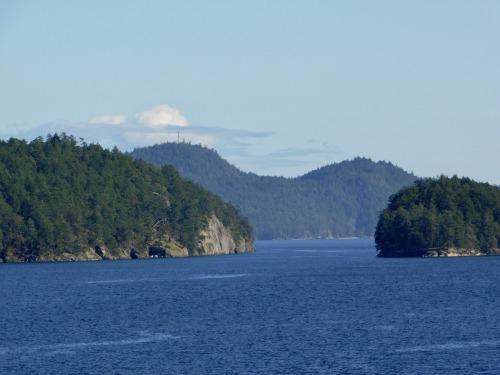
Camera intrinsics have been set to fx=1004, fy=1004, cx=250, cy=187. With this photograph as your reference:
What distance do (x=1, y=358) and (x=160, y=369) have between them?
13302 mm

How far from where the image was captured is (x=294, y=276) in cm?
17250

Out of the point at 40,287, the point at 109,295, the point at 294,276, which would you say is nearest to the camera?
the point at 109,295

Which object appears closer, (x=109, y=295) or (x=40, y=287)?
(x=109, y=295)

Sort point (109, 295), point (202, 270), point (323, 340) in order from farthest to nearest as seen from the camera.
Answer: point (202, 270) < point (109, 295) < point (323, 340)

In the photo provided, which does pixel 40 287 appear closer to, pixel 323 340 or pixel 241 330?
pixel 241 330

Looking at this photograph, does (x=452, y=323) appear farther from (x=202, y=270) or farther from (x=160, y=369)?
(x=202, y=270)

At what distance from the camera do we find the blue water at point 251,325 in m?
74.6

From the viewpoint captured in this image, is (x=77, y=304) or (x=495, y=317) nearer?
(x=495, y=317)

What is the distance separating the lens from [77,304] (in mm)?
118000

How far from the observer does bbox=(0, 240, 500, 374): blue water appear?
74625 millimetres

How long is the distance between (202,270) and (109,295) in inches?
2497

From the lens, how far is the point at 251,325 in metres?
96.2

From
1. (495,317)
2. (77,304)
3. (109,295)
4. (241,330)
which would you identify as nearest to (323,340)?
(241,330)

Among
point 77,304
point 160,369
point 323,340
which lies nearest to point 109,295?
point 77,304
